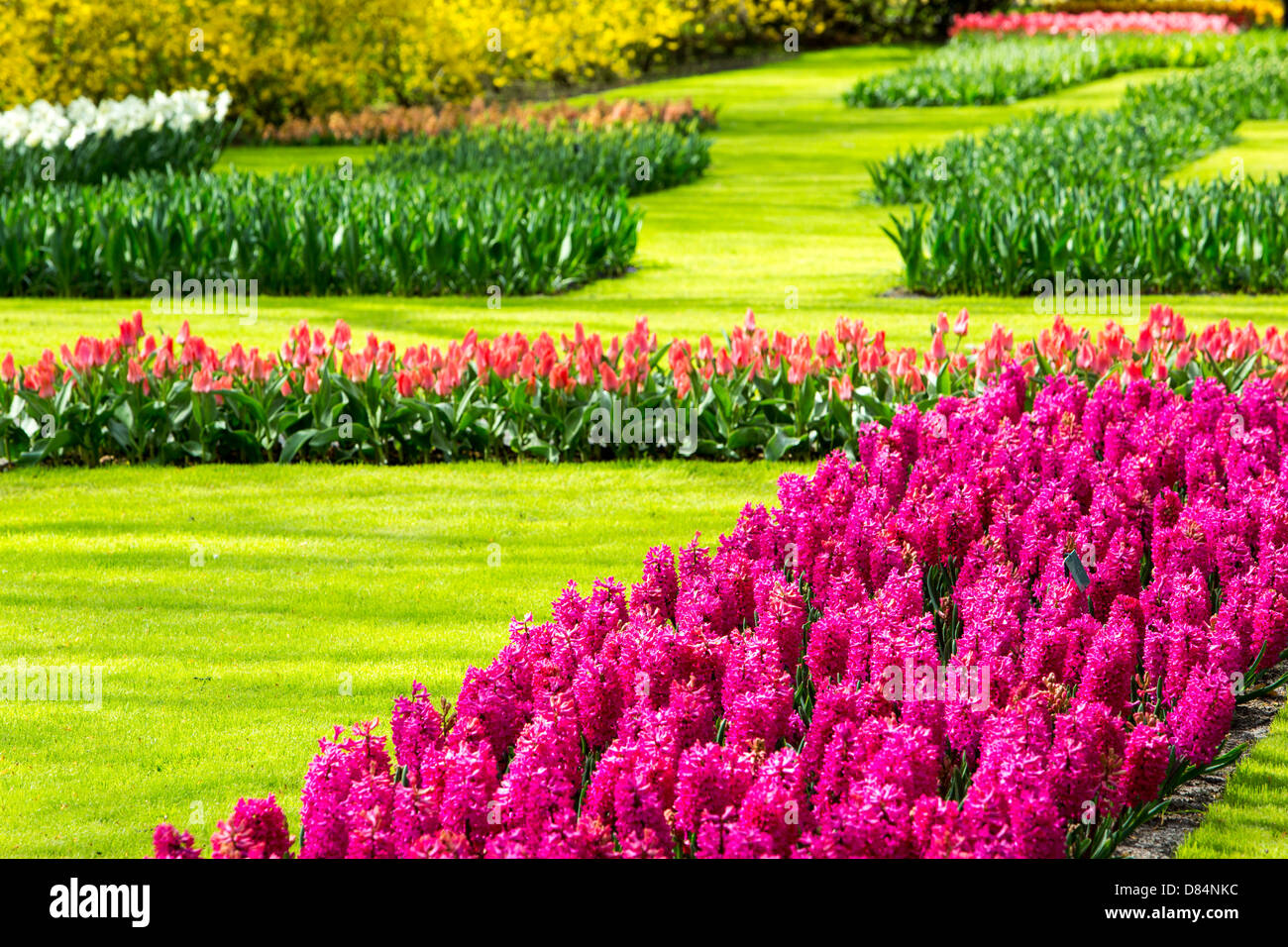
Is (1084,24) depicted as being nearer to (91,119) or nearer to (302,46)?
(302,46)

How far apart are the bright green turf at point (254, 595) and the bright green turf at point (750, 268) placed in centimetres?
375

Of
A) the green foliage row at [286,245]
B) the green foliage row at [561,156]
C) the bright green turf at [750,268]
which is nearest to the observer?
the bright green turf at [750,268]

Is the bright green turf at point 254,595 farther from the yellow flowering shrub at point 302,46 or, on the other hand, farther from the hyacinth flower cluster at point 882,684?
the yellow flowering shrub at point 302,46

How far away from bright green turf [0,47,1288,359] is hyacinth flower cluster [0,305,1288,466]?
2.92 meters

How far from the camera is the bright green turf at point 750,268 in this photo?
12.0m

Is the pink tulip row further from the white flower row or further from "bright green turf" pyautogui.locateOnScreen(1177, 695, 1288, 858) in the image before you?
"bright green turf" pyautogui.locateOnScreen(1177, 695, 1288, 858)

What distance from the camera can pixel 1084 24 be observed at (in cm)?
4138

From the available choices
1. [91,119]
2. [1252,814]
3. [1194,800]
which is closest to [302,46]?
[91,119]

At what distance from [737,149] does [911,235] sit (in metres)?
11.6

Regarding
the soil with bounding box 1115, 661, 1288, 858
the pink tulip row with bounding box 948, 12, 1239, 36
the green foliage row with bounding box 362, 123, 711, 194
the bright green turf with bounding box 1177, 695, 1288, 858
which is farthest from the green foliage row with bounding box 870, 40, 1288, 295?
the pink tulip row with bounding box 948, 12, 1239, 36

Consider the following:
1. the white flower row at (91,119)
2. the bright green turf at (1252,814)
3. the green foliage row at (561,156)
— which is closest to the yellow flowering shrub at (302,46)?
the white flower row at (91,119)

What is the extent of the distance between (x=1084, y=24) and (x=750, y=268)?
2950 cm

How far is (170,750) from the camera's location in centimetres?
462

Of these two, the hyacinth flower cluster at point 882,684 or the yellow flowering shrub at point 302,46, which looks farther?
the yellow flowering shrub at point 302,46
